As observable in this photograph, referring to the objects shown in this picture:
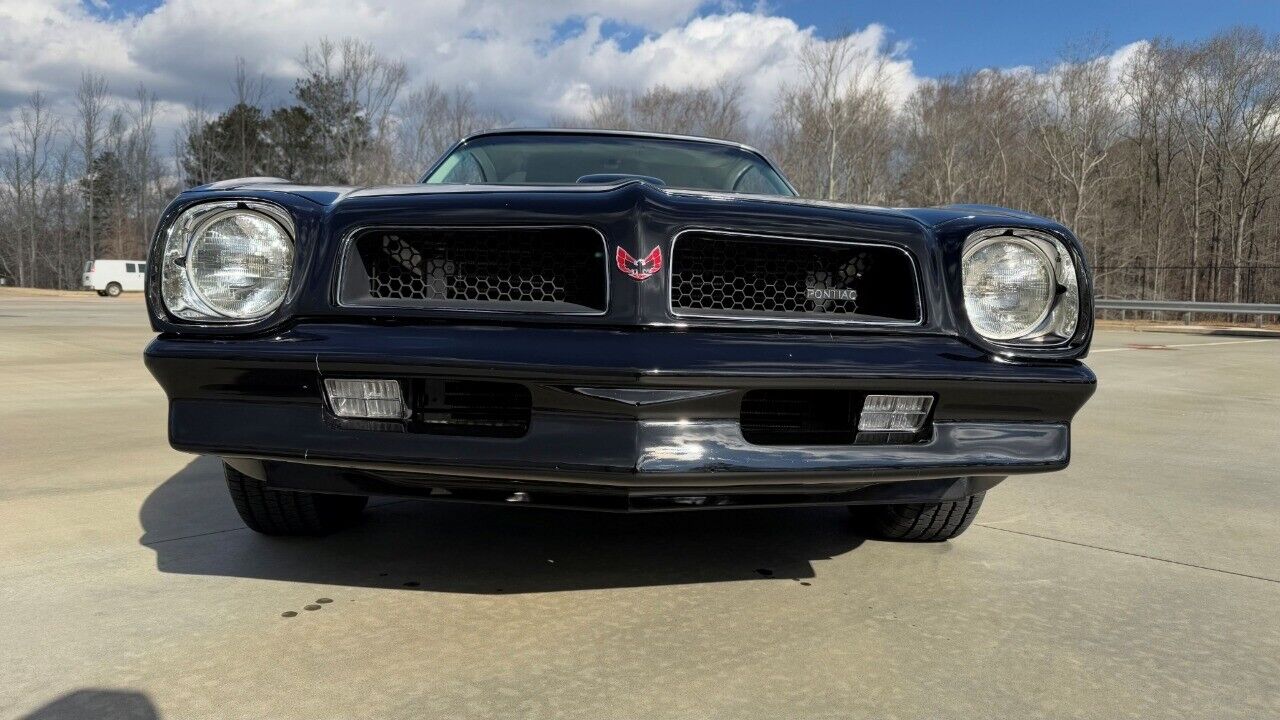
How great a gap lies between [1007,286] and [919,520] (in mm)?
832

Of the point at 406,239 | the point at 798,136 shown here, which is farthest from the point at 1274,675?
the point at 798,136

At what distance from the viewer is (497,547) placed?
250 centimetres

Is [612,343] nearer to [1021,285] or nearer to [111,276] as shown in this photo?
[1021,285]

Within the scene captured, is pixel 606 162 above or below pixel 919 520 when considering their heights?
above

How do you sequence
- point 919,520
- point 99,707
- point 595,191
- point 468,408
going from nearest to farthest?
point 99,707 < point 468,408 < point 595,191 < point 919,520

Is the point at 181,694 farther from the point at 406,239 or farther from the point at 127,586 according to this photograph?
the point at 406,239

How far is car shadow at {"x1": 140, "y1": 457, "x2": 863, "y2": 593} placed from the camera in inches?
88.9

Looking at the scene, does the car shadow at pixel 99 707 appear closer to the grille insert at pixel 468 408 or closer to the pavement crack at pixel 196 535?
the grille insert at pixel 468 408

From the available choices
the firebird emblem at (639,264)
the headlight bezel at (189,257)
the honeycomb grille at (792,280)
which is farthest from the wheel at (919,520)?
the headlight bezel at (189,257)

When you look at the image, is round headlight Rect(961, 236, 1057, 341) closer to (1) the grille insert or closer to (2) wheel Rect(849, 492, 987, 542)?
(2) wheel Rect(849, 492, 987, 542)

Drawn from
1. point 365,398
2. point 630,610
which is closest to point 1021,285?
point 630,610

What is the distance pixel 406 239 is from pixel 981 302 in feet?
4.52

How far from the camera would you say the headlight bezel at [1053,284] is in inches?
80.3

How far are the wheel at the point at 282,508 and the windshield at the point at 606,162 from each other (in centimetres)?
131
